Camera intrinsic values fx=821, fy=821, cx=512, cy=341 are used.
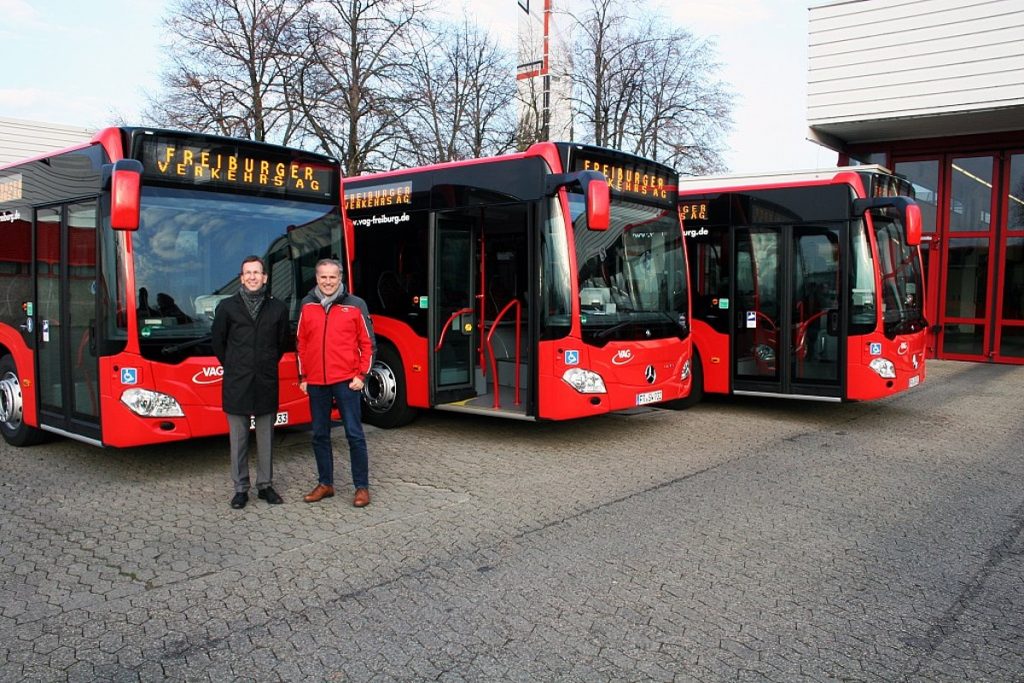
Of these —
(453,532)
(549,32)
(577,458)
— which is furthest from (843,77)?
(453,532)

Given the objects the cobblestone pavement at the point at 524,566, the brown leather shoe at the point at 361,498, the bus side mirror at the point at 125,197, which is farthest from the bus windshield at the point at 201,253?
the brown leather shoe at the point at 361,498

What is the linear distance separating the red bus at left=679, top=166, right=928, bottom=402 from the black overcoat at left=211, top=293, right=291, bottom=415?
642 cm

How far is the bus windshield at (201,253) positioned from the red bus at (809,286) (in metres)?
5.48

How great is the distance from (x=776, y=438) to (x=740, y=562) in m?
4.21

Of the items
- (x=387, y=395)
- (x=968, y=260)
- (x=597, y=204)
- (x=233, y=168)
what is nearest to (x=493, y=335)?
(x=387, y=395)

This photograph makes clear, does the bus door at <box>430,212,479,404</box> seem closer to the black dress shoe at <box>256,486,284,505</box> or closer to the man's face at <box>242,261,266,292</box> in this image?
the black dress shoe at <box>256,486,284,505</box>

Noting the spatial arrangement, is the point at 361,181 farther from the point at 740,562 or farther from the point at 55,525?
the point at 740,562

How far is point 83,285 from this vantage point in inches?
261

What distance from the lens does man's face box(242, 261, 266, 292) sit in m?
5.71

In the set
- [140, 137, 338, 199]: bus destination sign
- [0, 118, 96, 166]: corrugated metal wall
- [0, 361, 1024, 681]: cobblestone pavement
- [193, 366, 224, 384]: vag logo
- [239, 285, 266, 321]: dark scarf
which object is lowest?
[0, 361, 1024, 681]: cobblestone pavement

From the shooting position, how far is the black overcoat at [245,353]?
5688mm

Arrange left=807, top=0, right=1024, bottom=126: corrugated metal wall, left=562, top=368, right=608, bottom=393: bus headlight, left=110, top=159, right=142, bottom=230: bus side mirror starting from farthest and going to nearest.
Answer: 1. left=807, top=0, right=1024, bottom=126: corrugated metal wall
2. left=562, top=368, right=608, bottom=393: bus headlight
3. left=110, top=159, right=142, bottom=230: bus side mirror

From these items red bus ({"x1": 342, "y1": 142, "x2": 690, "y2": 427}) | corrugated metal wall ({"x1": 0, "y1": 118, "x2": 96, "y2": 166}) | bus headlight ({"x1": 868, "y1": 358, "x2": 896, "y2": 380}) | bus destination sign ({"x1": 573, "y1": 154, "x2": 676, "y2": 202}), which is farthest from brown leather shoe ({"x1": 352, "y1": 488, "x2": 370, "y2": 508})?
corrugated metal wall ({"x1": 0, "y1": 118, "x2": 96, "y2": 166})

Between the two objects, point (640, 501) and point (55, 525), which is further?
point (640, 501)
